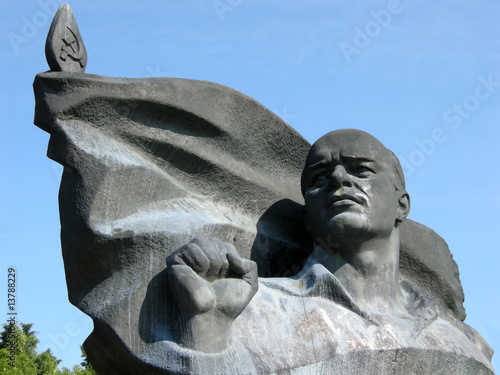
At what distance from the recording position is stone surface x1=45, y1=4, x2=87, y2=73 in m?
4.94

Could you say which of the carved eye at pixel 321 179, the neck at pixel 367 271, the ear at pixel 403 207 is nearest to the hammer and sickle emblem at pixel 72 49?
the carved eye at pixel 321 179

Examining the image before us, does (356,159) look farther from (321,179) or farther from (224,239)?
(224,239)

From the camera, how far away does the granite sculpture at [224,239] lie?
14.9 feet

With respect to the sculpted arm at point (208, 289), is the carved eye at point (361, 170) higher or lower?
higher

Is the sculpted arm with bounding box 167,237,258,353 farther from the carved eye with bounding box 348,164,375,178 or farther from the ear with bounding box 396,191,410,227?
the ear with bounding box 396,191,410,227

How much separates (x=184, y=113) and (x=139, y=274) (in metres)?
1.08

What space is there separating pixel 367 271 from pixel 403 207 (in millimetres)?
565

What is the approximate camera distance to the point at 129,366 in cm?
460

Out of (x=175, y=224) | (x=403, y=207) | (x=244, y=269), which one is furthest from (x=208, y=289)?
(x=403, y=207)

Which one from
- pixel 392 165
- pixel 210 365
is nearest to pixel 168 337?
pixel 210 365

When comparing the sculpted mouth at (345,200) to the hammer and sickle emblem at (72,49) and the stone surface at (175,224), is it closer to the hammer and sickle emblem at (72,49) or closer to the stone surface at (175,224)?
the stone surface at (175,224)

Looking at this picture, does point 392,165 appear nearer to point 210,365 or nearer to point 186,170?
point 186,170

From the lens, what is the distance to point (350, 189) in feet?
17.0

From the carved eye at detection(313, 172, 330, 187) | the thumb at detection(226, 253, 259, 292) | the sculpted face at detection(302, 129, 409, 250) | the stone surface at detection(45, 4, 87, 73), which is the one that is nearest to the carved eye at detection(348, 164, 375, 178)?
the sculpted face at detection(302, 129, 409, 250)
